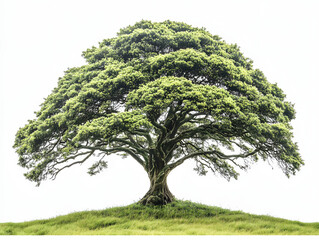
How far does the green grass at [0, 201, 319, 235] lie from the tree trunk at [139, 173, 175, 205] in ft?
1.71

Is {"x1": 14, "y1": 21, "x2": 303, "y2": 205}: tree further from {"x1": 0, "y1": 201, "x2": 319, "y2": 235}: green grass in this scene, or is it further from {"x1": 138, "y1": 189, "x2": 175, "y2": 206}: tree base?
{"x1": 0, "y1": 201, "x2": 319, "y2": 235}: green grass

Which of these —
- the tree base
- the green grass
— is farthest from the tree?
the green grass

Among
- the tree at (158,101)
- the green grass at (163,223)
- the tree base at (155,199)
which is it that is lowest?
the green grass at (163,223)

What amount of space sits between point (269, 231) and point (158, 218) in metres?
5.07

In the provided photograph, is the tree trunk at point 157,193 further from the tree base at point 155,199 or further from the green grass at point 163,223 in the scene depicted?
the green grass at point 163,223

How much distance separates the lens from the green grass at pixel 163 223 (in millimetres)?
11578

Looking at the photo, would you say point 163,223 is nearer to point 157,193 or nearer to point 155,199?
point 155,199

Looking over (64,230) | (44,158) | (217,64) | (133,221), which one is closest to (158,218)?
(133,221)

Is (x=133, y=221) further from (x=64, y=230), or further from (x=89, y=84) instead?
(x=89, y=84)

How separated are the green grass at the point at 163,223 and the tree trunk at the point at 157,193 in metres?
0.52

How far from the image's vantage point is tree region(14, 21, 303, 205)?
11.2m

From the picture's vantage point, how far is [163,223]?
12.4 metres

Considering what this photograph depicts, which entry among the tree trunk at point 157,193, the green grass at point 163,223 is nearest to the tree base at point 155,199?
the tree trunk at point 157,193

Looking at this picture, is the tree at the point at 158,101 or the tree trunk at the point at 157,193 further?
the tree trunk at the point at 157,193
